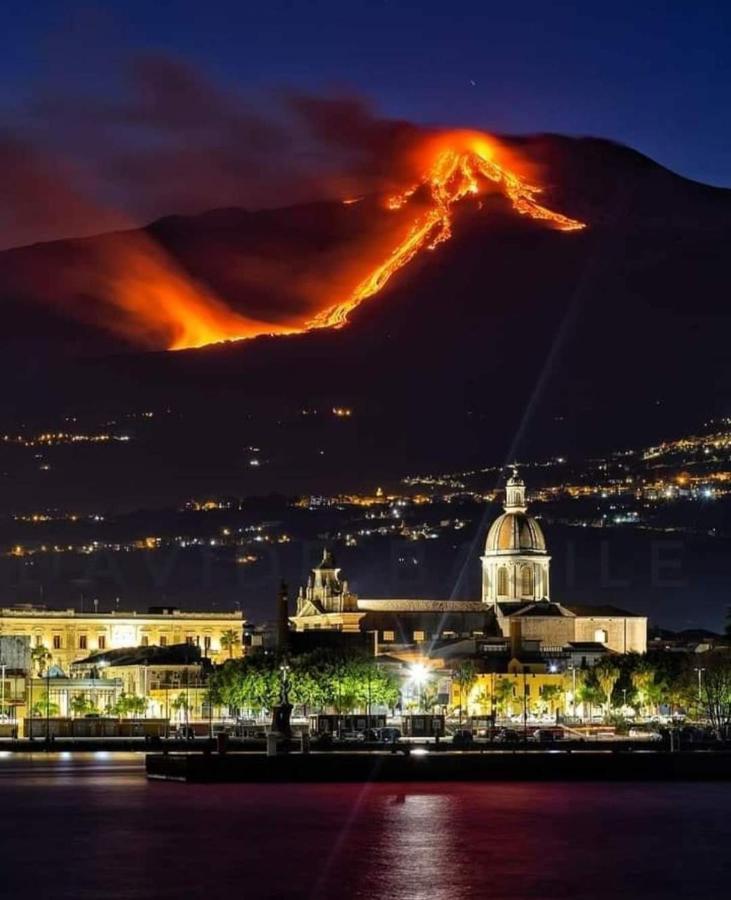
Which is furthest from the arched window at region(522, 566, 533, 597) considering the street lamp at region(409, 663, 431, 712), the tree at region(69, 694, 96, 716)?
the tree at region(69, 694, 96, 716)

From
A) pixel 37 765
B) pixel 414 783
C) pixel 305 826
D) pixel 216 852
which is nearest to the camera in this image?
pixel 216 852

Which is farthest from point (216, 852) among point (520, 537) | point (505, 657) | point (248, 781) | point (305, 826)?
point (520, 537)

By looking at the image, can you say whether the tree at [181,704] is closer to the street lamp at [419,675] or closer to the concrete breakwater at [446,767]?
the street lamp at [419,675]

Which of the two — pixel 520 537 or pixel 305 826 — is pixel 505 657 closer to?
pixel 520 537

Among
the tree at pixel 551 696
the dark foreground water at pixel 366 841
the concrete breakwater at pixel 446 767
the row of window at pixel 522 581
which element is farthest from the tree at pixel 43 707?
the dark foreground water at pixel 366 841

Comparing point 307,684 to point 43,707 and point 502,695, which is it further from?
point 43,707
